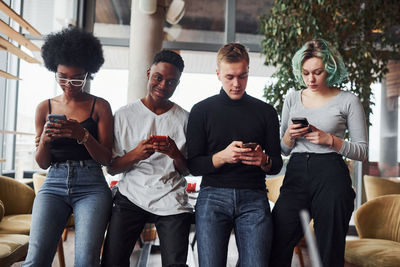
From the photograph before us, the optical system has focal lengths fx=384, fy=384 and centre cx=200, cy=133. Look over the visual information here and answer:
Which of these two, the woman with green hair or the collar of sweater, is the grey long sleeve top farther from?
the collar of sweater

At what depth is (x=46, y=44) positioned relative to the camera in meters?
2.33

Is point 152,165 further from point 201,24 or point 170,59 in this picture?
point 201,24

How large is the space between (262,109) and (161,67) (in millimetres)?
595

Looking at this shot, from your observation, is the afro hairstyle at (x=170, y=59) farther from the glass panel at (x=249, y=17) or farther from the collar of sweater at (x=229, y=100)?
the glass panel at (x=249, y=17)

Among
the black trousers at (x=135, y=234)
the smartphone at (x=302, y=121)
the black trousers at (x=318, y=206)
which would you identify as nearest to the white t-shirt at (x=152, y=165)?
the black trousers at (x=135, y=234)

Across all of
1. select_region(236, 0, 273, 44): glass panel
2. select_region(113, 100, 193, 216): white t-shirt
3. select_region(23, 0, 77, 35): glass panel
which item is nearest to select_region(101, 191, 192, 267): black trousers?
select_region(113, 100, 193, 216): white t-shirt

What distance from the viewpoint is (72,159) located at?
2.05 meters

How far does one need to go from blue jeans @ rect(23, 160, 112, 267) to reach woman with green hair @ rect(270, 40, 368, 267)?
89 centimetres

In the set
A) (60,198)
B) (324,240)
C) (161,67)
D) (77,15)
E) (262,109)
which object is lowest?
(324,240)

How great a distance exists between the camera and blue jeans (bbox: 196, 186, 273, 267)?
1822mm

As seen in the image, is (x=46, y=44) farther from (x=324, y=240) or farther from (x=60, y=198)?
(x=324, y=240)

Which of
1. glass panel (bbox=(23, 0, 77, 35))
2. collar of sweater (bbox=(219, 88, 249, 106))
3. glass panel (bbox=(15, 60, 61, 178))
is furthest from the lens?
glass panel (bbox=(23, 0, 77, 35))

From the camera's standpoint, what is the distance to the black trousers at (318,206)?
1.88 metres

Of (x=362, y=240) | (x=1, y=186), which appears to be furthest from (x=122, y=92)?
(x=362, y=240)
